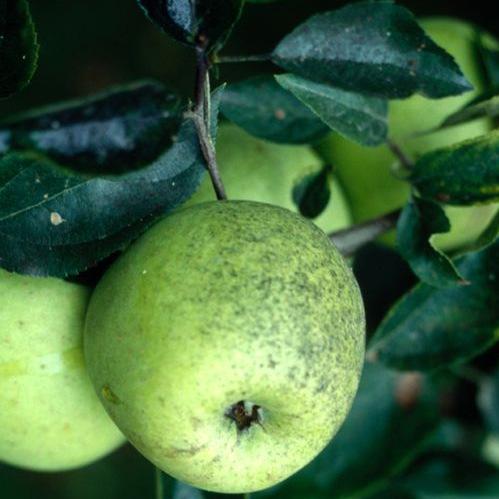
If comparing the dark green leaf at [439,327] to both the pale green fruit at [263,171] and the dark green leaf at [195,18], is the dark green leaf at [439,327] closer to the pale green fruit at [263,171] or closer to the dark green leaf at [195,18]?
the pale green fruit at [263,171]

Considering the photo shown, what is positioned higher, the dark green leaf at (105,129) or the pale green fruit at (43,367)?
the dark green leaf at (105,129)

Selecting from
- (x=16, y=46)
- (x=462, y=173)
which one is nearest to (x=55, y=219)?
(x=16, y=46)

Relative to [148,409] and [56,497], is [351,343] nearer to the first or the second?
[148,409]

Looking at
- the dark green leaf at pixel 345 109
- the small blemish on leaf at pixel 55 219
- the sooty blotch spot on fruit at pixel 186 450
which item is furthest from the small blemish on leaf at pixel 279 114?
the sooty blotch spot on fruit at pixel 186 450

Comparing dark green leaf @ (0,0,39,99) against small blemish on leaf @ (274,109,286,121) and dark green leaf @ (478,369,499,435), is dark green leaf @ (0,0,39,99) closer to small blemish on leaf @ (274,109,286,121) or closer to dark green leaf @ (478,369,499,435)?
small blemish on leaf @ (274,109,286,121)

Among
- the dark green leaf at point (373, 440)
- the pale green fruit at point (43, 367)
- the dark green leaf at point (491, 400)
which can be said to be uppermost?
the pale green fruit at point (43, 367)

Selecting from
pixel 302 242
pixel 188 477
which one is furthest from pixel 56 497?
pixel 302 242
